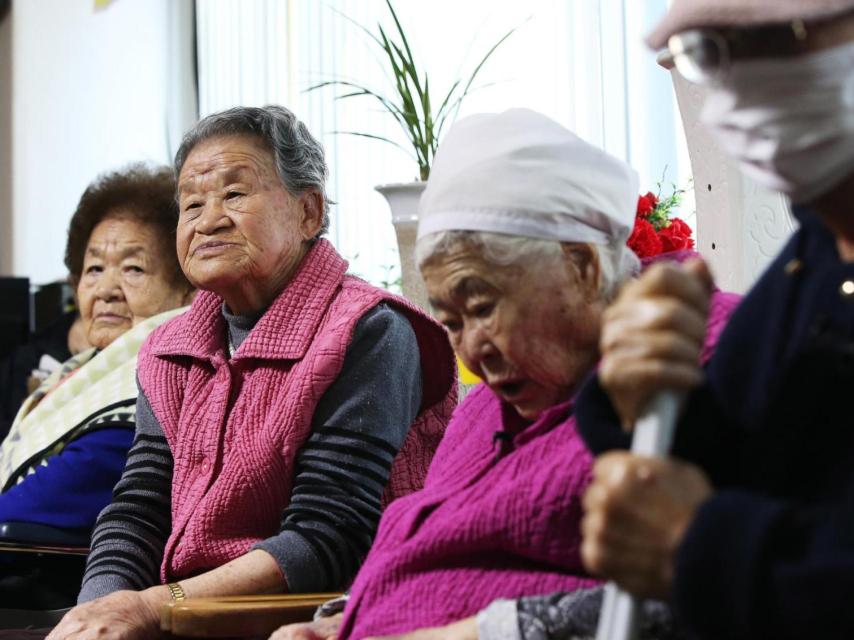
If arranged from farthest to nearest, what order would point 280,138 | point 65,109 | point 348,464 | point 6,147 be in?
point 6,147, point 65,109, point 280,138, point 348,464

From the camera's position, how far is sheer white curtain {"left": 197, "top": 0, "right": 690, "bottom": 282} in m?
4.99

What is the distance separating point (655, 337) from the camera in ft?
3.35

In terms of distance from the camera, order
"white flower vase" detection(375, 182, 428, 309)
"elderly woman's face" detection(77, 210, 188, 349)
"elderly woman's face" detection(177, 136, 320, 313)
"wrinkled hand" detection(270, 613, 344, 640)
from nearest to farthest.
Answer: "wrinkled hand" detection(270, 613, 344, 640)
"elderly woman's face" detection(177, 136, 320, 313)
"white flower vase" detection(375, 182, 428, 309)
"elderly woman's face" detection(77, 210, 188, 349)

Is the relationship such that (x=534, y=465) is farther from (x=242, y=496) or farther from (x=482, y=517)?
(x=242, y=496)

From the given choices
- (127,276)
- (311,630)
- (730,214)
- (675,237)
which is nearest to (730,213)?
(730,214)

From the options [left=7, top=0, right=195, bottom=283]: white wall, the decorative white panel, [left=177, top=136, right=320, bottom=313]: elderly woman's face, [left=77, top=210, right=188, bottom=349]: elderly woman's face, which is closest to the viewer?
the decorative white panel

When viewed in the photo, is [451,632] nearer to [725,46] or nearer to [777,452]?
[777,452]

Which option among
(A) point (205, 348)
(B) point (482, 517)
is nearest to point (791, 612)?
(B) point (482, 517)

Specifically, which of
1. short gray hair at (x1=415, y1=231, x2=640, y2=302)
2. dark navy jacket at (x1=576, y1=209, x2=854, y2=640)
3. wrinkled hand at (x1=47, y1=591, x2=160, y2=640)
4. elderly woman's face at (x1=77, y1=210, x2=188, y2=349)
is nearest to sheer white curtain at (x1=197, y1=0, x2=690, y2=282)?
elderly woman's face at (x1=77, y1=210, x2=188, y2=349)

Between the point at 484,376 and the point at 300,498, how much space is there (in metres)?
0.67

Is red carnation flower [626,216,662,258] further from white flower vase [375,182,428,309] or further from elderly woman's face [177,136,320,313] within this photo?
white flower vase [375,182,428,309]

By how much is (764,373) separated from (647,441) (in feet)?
0.48

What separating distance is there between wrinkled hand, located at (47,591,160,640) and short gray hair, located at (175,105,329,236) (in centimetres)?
84

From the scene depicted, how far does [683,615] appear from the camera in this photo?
3.30ft
